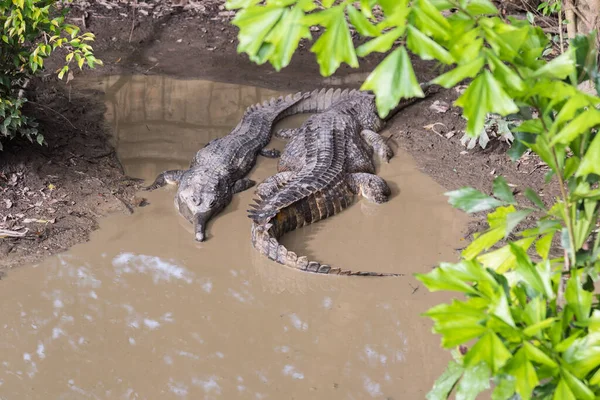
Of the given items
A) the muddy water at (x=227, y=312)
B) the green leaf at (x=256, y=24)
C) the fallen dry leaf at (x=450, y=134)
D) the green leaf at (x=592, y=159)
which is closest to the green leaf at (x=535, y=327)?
the green leaf at (x=592, y=159)

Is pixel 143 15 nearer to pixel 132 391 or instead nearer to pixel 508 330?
pixel 132 391

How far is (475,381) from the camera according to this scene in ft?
5.17

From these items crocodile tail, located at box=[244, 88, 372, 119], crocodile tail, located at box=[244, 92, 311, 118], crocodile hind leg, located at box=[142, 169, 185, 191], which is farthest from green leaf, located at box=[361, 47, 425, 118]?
crocodile tail, located at box=[244, 88, 372, 119]

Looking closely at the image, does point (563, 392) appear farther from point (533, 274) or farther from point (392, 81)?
point (392, 81)

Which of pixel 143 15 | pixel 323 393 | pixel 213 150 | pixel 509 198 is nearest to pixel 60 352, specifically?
pixel 323 393

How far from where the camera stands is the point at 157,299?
Answer: 4867 mm

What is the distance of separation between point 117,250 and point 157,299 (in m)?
0.73

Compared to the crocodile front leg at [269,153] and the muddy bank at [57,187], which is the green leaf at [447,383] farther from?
the crocodile front leg at [269,153]

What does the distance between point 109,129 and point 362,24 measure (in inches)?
247

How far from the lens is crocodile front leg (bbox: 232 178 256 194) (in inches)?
247

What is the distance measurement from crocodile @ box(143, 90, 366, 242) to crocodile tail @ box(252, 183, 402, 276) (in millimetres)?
586

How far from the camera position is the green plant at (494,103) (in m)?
1.36

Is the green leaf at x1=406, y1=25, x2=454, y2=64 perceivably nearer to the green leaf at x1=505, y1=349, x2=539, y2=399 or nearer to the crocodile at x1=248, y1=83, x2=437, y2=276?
the green leaf at x1=505, y1=349, x2=539, y2=399

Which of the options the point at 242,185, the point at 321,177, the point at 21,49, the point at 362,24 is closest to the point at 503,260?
the point at 362,24
